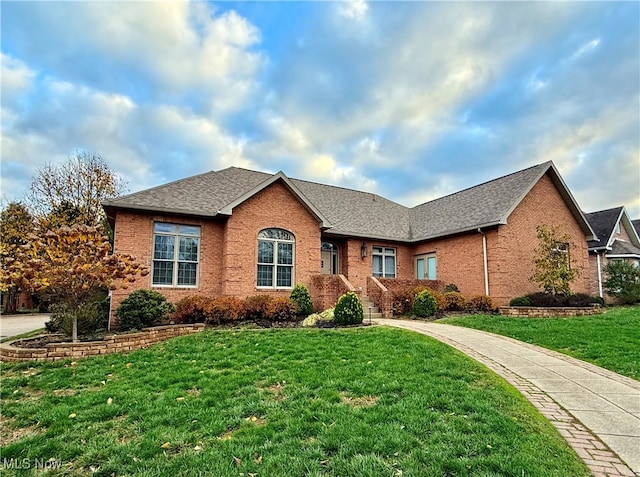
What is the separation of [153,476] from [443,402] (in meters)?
→ 3.55

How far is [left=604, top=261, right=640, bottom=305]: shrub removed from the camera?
60.5ft

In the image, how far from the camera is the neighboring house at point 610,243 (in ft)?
70.4

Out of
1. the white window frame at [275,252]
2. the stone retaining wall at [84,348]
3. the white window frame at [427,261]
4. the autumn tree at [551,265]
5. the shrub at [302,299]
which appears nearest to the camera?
the stone retaining wall at [84,348]

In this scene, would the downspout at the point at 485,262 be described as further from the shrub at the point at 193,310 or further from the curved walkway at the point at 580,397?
the shrub at the point at 193,310

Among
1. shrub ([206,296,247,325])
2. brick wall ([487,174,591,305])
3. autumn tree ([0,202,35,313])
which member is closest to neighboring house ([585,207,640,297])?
brick wall ([487,174,591,305])

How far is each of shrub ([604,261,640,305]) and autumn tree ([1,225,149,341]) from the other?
22471mm

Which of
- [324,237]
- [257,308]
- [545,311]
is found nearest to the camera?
[257,308]

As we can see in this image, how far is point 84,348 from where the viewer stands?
28.6 feet

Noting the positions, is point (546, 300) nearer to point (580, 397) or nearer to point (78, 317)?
point (580, 397)

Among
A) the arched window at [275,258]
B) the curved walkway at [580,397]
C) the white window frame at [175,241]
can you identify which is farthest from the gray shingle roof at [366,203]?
the curved walkway at [580,397]

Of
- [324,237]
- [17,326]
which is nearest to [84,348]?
[324,237]

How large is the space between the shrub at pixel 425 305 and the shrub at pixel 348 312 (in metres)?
3.76

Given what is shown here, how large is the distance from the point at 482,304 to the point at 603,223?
14160mm

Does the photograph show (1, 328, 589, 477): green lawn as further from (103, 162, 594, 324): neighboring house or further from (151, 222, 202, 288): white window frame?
(103, 162, 594, 324): neighboring house
